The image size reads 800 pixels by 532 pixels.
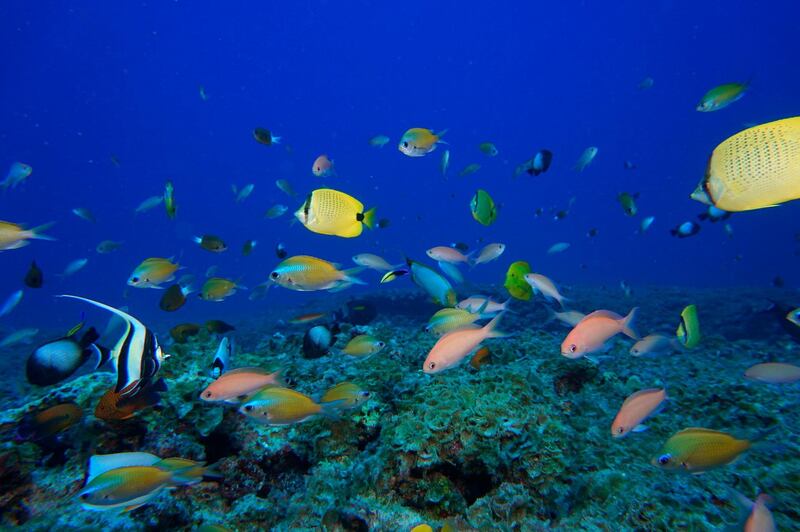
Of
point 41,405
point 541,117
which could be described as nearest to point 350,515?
point 41,405

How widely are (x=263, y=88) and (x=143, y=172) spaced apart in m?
55.7

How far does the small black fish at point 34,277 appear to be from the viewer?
5199mm

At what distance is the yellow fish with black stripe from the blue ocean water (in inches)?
3180

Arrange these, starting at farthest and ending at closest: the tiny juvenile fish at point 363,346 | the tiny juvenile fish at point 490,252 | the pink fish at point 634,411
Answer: the tiny juvenile fish at point 490,252
the tiny juvenile fish at point 363,346
the pink fish at point 634,411

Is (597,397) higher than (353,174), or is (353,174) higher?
(353,174)

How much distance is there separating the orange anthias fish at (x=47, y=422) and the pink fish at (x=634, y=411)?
433 centimetres

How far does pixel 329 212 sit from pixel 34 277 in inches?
212

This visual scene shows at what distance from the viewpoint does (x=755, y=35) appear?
91562mm

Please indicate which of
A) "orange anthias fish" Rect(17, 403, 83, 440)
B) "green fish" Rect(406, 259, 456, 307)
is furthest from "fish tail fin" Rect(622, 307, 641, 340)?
"orange anthias fish" Rect(17, 403, 83, 440)

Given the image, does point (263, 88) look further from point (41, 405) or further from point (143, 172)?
point (41, 405)

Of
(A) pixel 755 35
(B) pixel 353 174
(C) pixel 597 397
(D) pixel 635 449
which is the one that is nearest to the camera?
(D) pixel 635 449

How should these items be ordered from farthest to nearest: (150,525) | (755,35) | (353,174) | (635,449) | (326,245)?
(353,174), (326,245), (755,35), (635,449), (150,525)

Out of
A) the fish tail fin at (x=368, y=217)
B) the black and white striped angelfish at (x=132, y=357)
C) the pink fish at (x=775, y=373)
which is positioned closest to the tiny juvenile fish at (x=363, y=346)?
the fish tail fin at (x=368, y=217)

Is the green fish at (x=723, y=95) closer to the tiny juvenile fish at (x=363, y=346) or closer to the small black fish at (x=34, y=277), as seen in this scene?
the tiny juvenile fish at (x=363, y=346)
